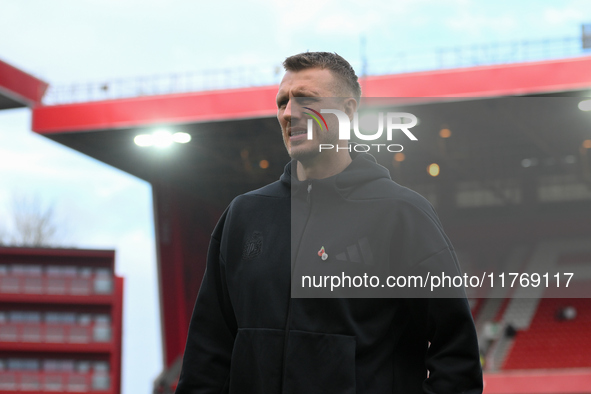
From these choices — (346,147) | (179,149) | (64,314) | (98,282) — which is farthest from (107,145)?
(346,147)

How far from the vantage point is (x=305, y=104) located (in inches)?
60.5

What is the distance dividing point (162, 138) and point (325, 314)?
1046 centimetres

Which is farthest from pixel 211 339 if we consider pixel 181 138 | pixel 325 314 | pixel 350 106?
pixel 181 138

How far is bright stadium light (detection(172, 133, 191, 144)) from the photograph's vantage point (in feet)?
37.4

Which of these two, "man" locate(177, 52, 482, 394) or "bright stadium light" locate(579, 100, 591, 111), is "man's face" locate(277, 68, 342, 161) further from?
"bright stadium light" locate(579, 100, 591, 111)

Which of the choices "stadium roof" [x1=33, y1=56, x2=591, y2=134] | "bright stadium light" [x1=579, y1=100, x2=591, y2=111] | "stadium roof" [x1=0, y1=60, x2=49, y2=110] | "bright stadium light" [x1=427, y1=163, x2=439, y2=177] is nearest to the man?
"stadium roof" [x1=33, y1=56, x2=591, y2=134]

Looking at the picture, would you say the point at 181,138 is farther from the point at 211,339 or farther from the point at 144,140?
the point at 211,339

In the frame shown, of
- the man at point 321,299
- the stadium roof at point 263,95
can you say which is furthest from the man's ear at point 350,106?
the stadium roof at point 263,95

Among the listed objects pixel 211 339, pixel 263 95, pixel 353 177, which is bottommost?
pixel 211 339

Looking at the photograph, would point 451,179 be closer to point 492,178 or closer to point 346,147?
point 492,178

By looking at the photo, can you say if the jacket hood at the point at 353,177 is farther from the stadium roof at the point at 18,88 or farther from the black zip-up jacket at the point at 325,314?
the stadium roof at the point at 18,88

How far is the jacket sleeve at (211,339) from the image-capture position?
157 centimetres

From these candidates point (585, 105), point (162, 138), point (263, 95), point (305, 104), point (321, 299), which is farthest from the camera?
point (162, 138)

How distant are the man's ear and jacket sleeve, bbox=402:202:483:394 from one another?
30 cm
